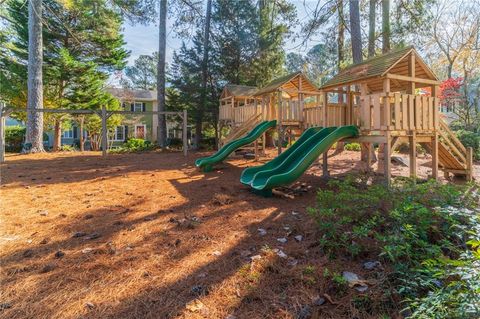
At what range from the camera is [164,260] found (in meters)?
2.96

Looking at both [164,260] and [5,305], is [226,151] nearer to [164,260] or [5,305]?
[164,260]

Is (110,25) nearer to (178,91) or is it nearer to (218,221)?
(178,91)

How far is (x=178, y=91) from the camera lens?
19.6 m

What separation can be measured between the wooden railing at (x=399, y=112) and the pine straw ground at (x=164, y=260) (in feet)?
8.69

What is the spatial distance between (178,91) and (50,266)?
17.9 meters

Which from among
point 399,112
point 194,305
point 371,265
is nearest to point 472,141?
point 399,112

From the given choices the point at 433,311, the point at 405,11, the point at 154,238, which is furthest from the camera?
the point at 405,11

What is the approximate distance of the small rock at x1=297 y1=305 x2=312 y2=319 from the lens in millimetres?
2098

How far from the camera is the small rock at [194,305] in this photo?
2160 millimetres

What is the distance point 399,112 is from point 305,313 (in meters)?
5.66

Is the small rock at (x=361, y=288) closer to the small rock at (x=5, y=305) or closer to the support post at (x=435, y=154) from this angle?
the small rock at (x=5, y=305)

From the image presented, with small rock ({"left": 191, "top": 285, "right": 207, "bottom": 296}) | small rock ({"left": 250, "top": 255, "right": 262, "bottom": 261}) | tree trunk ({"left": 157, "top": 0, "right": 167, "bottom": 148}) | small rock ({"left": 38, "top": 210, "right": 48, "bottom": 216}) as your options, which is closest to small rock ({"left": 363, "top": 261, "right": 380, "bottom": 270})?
small rock ({"left": 250, "top": 255, "right": 262, "bottom": 261})

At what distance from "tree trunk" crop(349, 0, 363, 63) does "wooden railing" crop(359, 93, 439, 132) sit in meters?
4.30

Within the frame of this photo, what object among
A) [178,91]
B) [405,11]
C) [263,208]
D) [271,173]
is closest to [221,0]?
[178,91]
